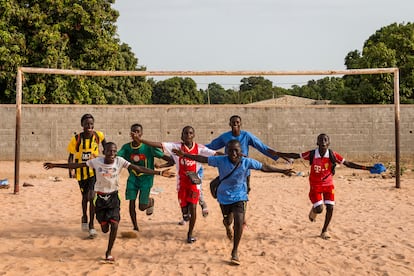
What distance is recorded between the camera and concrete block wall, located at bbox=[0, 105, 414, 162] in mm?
17375

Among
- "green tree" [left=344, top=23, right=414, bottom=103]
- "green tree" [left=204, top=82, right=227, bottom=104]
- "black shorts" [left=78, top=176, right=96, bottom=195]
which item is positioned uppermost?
"green tree" [left=204, top=82, right=227, bottom=104]

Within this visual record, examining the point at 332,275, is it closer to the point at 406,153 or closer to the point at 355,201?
the point at 355,201

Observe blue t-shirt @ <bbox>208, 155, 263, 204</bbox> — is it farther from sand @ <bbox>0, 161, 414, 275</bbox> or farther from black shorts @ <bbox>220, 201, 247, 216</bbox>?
sand @ <bbox>0, 161, 414, 275</bbox>

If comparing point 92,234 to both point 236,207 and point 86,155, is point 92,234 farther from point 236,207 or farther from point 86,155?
point 236,207

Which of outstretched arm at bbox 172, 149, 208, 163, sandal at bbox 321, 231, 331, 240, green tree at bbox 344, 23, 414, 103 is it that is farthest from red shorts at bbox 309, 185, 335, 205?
green tree at bbox 344, 23, 414, 103

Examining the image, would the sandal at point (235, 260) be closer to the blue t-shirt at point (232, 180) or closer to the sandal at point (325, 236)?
the blue t-shirt at point (232, 180)

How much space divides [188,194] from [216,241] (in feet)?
2.48

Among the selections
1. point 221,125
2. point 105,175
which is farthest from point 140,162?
point 221,125

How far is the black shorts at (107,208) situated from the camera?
5.66 metres

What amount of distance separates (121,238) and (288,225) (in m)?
2.63

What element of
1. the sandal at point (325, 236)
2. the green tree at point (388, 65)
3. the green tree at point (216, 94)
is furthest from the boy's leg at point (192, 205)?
the green tree at point (216, 94)

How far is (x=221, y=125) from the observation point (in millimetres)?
17672

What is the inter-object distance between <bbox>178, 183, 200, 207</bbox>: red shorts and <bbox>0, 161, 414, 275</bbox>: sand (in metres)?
0.57

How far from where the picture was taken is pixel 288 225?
7.51m
